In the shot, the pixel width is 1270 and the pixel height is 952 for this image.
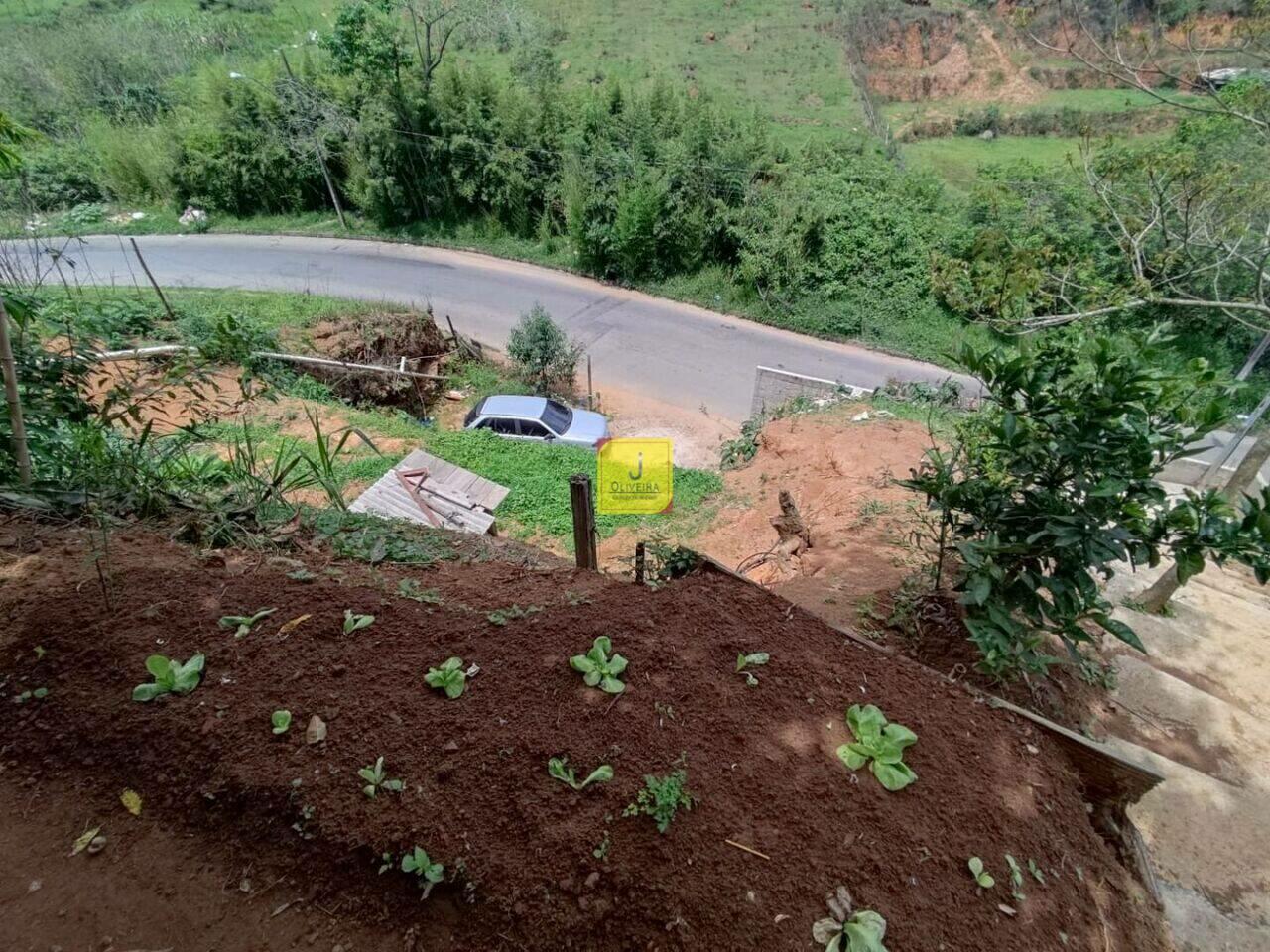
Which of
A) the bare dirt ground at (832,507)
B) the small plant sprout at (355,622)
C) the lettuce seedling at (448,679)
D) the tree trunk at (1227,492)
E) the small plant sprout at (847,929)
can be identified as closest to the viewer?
the small plant sprout at (847,929)

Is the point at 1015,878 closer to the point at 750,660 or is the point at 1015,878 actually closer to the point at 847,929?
the point at 847,929

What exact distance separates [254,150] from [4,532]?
69.9 ft

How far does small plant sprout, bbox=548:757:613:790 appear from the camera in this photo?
2.14m

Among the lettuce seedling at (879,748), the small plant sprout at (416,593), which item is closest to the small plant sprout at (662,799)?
the lettuce seedling at (879,748)


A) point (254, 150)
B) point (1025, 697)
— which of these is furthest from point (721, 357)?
point (254, 150)

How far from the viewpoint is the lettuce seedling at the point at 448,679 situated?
245 cm

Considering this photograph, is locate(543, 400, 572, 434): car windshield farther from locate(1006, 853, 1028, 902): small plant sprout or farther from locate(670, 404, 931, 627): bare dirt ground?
locate(1006, 853, 1028, 902): small plant sprout

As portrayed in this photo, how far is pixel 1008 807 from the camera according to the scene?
2.26 m

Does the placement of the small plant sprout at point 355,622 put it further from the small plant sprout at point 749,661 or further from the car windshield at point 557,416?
the car windshield at point 557,416

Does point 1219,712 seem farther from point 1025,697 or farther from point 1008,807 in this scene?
point 1008,807

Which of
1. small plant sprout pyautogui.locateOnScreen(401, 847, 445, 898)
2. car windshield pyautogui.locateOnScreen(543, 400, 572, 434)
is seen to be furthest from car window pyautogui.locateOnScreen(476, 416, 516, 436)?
small plant sprout pyautogui.locateOnScreen(401, 847, 445, 898)

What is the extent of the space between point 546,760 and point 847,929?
1051 millimetres

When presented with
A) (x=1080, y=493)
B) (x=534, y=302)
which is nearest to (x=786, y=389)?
(x=534, y=302)

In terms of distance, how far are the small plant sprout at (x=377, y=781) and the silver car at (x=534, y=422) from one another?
29.1ft
